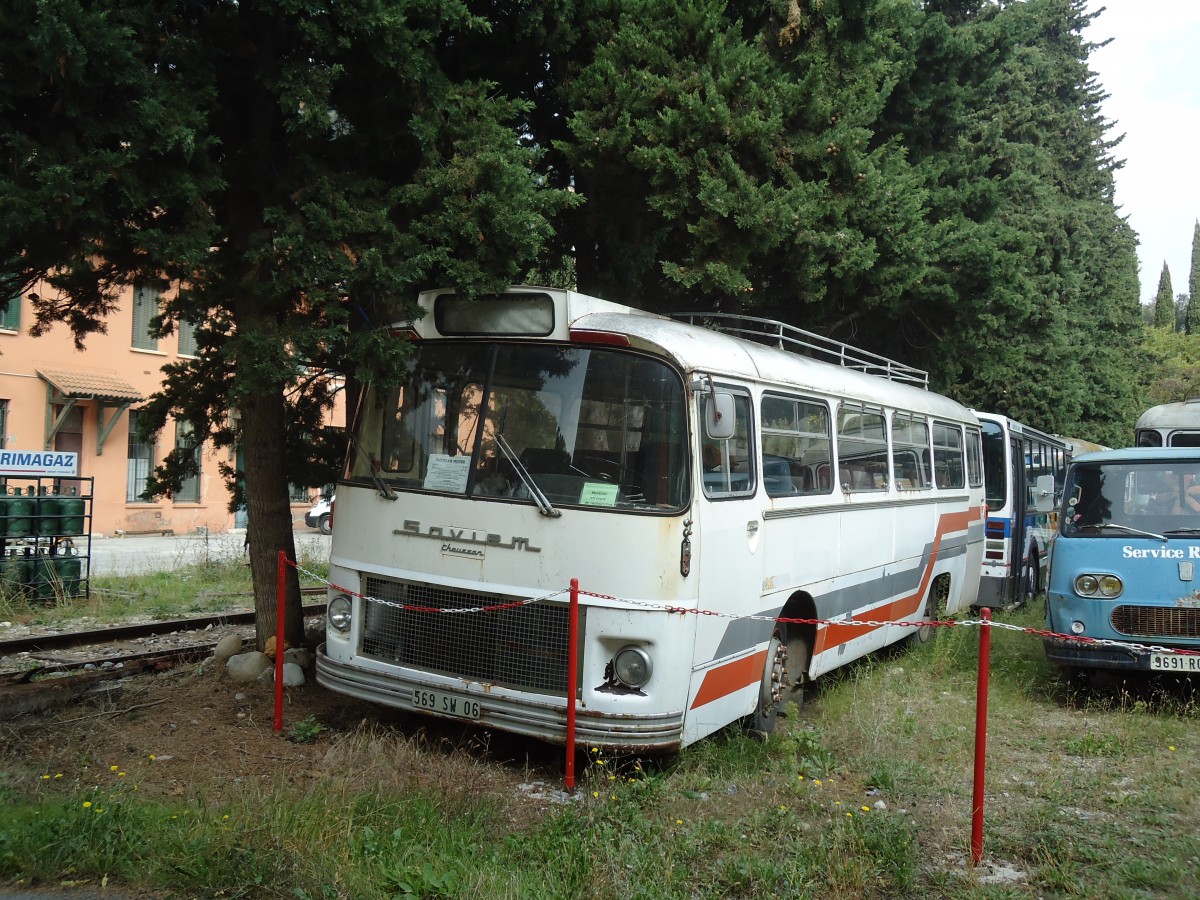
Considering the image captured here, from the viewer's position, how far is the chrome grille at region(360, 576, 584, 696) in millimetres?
6352

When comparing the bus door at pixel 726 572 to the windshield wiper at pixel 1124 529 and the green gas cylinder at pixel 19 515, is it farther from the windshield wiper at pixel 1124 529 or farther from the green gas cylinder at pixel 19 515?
the green gas cylinder at pixel 19 515

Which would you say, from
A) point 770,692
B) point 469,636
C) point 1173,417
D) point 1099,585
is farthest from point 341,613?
point 1173,417

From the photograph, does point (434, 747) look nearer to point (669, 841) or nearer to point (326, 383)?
point (669, 841)

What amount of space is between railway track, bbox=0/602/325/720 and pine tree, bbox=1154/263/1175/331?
63.2 m

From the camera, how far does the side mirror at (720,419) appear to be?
6355 millimetres

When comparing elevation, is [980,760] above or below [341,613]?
below

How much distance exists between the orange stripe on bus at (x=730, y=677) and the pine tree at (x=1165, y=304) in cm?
6411

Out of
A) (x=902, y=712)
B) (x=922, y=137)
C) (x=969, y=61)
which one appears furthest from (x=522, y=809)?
(x=969, y=61)

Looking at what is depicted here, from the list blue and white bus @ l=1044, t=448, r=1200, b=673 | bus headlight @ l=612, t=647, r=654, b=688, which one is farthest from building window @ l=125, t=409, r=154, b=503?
bus headlight @ l=612, t=647, r=654, b=688

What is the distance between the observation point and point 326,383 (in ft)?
32.4

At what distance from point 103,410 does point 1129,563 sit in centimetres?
2697

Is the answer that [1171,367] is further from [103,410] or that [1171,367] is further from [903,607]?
[903,607]

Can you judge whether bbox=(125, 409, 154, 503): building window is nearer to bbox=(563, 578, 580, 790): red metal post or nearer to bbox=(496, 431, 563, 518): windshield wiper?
bbox=(496, 431, 563, 518): windshield wiper

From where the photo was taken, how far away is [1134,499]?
8.94 m
